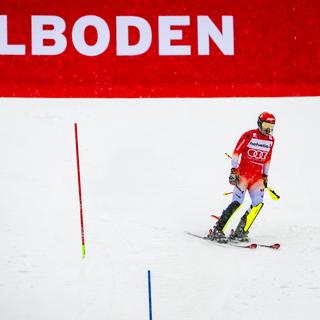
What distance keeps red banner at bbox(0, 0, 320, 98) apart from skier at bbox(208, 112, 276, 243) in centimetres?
459

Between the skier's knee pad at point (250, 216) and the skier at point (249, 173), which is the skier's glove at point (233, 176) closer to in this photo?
the skier at point (249, 173)

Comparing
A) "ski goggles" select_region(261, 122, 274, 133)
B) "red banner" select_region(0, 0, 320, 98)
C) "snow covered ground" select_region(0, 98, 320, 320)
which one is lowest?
"snow covered ground" select_region(0, 98, 320, 320)

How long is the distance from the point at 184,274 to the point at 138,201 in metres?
2.58

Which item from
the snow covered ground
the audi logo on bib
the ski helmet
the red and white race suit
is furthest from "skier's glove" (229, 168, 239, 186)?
the snow covered ground

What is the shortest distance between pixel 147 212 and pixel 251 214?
1.50m

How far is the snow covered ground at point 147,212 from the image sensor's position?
277 inches

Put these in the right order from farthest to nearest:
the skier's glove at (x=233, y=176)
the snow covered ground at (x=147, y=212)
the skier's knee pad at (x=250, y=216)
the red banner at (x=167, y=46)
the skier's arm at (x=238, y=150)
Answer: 1. the red banner at (x=167, y=46)
2. the skier's knee pad at (x=250, y=216)
3. the skier's arm at (x=238, y=150)
4. the skier's glove at (x=233, y=176)
5. the snow covered ground at (x=147, y=212)

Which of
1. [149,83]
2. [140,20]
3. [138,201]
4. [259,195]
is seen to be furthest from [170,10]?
[259,195]

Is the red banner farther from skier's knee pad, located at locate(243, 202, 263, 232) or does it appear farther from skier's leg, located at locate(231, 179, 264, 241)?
skier's knee pad, located at locate(243, 202, 263, 232)

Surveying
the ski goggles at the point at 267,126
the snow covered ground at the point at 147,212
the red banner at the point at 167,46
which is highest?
the red banner at the point at 167,46

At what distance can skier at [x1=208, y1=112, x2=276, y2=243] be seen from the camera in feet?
28.5

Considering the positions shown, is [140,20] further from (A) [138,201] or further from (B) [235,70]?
(A) [138,201]

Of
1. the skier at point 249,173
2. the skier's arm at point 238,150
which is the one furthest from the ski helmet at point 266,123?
the skier's arm at point 238,150

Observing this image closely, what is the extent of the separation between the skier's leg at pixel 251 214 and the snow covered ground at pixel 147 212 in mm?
237
